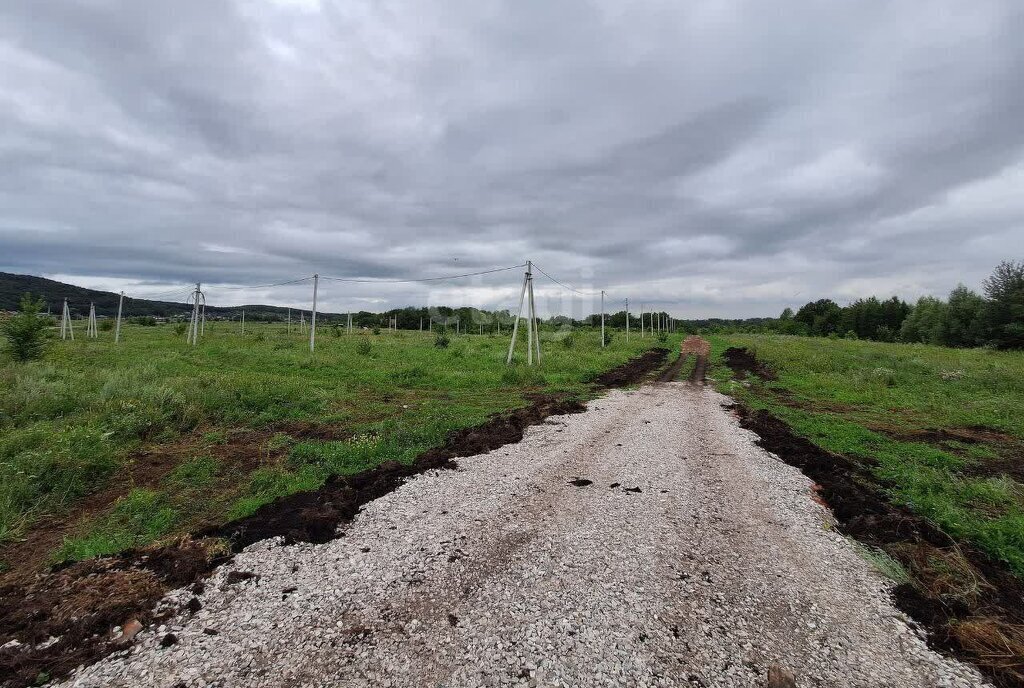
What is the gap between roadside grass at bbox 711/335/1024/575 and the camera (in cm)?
602

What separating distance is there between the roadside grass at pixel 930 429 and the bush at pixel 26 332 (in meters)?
28.3

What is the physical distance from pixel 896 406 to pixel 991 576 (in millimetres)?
12694

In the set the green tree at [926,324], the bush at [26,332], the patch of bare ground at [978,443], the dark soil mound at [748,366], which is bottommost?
the patch of bare ground at [978,443]

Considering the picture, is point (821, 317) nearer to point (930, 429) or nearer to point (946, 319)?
point (946, 319)

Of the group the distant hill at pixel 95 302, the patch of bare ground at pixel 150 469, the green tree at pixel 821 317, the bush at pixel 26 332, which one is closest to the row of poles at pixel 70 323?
the distant hill at pixel 95 302

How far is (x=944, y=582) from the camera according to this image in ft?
14.6

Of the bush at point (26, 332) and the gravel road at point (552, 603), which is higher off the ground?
the bush at point (26, 332)

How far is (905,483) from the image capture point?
7258mm

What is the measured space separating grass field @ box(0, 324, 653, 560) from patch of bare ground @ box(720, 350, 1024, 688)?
7.58 m

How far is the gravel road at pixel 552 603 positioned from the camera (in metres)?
3.27

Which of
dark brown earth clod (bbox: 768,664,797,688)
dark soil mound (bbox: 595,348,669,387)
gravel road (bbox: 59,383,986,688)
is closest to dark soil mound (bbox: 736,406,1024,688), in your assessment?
gravel road (bbox: 59,383,986,688)

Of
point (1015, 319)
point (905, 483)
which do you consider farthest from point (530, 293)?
point (1015, 319)

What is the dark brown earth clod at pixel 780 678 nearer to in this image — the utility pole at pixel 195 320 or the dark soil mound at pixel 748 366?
the dark soil mound at pixel 748 366

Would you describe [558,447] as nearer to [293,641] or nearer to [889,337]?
[293,641]
